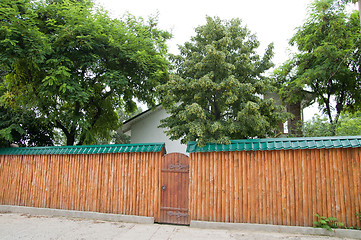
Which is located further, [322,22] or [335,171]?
[322,22]

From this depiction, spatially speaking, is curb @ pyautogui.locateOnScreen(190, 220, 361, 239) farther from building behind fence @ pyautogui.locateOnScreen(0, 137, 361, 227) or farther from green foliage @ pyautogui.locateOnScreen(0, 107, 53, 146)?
green foliage @ pyautogui.locateOnScreen(0, 107, 53, 146)


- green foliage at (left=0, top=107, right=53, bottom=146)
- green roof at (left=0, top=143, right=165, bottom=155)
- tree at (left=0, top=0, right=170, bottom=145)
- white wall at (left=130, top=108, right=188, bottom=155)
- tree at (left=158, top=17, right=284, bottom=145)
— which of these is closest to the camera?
tree at (left=158, top=17, right=284, bottom=145)

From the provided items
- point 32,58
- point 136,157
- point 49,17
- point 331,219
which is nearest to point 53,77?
point 32,58

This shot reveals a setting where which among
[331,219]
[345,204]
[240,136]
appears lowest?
[331,219]

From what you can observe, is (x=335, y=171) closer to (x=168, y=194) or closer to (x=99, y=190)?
(x=168, y=194)

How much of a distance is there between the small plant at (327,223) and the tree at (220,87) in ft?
8.60

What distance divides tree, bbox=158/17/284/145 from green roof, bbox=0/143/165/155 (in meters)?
0.80

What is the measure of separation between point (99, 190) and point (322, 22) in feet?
43.8

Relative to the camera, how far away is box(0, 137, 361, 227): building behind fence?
5918 mm

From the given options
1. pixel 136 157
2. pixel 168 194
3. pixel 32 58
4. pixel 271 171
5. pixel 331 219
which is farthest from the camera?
pixel 32 58

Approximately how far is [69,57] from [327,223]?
10743mm

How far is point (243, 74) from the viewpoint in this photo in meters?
7.78

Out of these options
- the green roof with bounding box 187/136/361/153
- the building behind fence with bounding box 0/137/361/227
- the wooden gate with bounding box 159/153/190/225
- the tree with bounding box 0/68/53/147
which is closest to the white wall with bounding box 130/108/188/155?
the tree with bounding box 0/68/53/147

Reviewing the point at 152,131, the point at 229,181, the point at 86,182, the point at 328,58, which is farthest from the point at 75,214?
the point at 328,58
